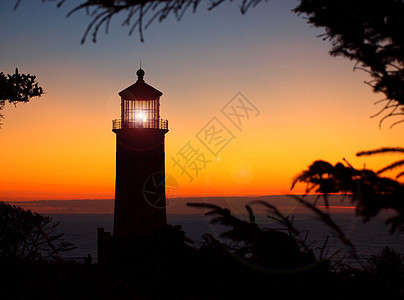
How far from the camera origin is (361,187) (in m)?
3.42

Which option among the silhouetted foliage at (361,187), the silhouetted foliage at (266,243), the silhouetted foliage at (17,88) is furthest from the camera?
the silhouetted foliage at (17,88)

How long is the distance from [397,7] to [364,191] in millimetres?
2114

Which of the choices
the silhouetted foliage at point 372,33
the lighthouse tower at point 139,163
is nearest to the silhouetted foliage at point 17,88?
the lighthouse tower at point 139,163

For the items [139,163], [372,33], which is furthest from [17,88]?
[372,33]

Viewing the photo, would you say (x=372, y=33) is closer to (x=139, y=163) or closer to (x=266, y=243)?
(x=266, y=243)

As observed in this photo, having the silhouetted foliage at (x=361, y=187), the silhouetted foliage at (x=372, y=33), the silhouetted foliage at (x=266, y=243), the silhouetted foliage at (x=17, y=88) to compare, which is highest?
the silhouetted foliage at (x=17, y=88)

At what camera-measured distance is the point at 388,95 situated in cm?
477

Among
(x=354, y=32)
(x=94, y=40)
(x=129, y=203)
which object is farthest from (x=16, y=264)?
(x=129, y=203)

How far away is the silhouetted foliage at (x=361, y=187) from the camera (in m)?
3.25

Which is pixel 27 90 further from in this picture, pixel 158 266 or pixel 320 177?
pixel 320 177

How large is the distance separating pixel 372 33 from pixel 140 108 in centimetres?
2377

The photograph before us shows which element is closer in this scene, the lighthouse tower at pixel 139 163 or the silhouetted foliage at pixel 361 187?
the silhouetted foliage at pixel 361 187

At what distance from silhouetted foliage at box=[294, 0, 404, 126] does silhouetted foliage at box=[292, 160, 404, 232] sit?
1252 mm

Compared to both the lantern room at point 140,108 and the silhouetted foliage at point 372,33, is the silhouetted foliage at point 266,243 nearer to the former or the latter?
the silhouetted foliage at point 372,33
